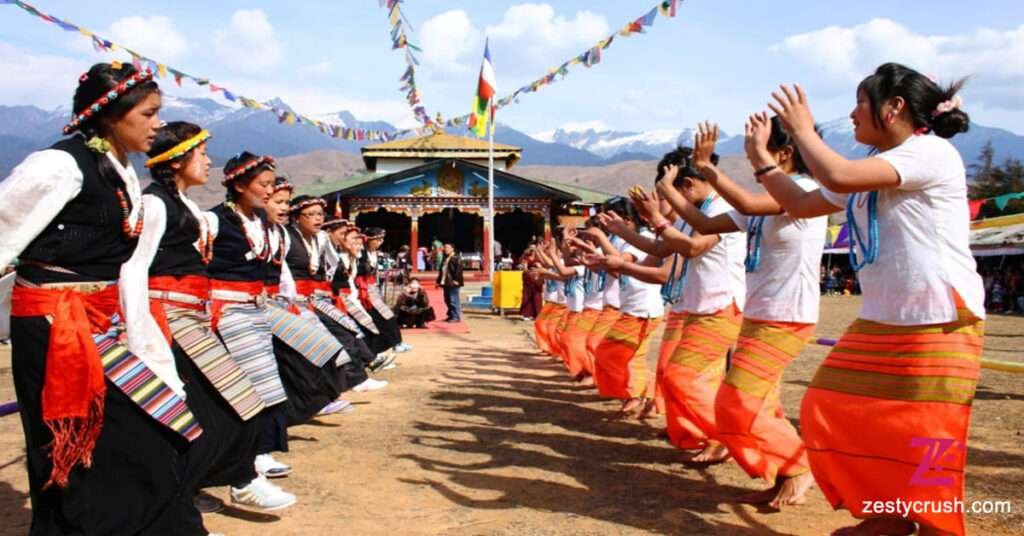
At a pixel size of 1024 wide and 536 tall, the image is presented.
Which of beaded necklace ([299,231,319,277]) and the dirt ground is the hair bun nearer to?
the dirt ground

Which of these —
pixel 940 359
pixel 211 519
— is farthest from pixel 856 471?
pixel 211 519

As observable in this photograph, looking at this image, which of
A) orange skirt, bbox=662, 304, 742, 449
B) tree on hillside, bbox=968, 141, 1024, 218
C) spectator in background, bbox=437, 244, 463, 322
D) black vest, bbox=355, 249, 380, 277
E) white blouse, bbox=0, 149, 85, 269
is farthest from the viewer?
tree on hillside, bbox=968, 141, 1024, 218

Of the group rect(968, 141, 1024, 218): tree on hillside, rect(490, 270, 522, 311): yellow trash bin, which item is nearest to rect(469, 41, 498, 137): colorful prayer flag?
rect(490, 270, 522, 311): yellow trash bin

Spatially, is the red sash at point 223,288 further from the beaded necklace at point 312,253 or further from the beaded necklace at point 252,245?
the beaded necklace at point 312,253

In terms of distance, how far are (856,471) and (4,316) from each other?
10.5 ft

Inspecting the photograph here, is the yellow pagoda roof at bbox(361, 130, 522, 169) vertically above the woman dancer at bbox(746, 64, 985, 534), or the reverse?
the yellow pagoda roof at bbox(361, 130, 522, 169)

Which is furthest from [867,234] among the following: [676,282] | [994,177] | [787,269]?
[994,177]

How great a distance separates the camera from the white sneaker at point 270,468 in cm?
503

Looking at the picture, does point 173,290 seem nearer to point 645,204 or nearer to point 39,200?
point 39,200

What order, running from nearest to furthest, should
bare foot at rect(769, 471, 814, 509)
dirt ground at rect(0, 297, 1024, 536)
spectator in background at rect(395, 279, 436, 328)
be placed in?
dirt ground at rect(0, 297, 1024, 536)
bare foot at rect(769, 471, 814, 509)
spectator in background at rect(395, 279, 436, 328)

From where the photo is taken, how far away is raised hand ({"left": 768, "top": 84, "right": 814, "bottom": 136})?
2951 mm

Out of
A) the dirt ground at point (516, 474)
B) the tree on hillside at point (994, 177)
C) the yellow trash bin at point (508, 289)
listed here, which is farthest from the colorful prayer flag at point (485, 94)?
the tree on hillside at point (994, 177)

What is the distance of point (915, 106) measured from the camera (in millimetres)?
3047

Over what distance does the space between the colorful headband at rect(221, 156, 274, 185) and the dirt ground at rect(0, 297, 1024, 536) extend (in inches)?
69.7
